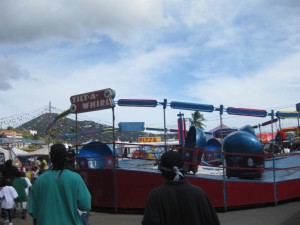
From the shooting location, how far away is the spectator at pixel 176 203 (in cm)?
282

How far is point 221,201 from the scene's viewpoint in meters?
9.95

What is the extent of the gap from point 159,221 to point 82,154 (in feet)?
29.1

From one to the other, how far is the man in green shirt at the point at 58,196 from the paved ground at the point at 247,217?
5.21 metres

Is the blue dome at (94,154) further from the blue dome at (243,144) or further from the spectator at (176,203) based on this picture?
the spectator at (176,203)

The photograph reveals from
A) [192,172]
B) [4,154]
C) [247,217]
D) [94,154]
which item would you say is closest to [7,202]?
[94,154]

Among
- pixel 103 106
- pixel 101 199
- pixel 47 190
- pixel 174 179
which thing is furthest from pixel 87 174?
pixel 174 179

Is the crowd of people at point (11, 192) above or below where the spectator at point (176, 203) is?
below

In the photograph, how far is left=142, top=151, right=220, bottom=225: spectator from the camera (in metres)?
2.82

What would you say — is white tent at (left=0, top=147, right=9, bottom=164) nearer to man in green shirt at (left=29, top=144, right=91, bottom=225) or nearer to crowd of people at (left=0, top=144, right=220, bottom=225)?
crowd of people at (left=0, top=144, right=220, bottom=225)

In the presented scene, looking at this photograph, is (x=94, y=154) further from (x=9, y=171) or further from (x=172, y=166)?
(x=172, y=166)

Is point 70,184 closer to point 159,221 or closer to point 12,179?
point 159,221

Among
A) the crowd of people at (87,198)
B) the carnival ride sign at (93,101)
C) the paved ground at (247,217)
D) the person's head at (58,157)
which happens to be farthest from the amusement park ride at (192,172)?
the person's head at (58,157)

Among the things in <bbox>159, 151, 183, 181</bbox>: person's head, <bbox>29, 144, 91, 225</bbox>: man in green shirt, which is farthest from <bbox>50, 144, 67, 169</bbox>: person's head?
<bbox>159, 151, 183, 181</bbox>: person's head

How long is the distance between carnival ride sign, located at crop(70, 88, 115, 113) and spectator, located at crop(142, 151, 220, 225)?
7.21 meters
